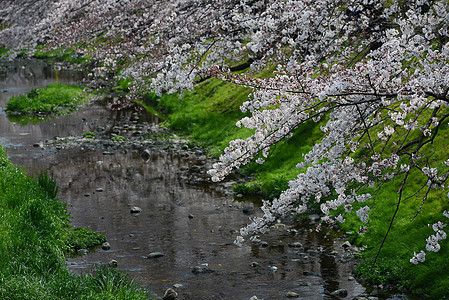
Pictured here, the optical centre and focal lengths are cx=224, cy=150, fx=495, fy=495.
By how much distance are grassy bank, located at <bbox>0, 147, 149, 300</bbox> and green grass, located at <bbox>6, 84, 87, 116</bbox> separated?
1793cm

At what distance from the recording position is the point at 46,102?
32.4 meters

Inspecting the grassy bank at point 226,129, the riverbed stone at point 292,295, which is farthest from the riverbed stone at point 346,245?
the grassy bank at point 226,129

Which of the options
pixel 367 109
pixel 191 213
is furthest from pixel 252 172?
pixel 367 109

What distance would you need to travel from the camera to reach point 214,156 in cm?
1955

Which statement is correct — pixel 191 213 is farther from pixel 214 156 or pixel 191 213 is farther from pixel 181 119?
pixel 181 119

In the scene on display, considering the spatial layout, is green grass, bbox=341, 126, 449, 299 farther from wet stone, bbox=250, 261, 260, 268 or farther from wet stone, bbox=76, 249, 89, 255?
wet stone, bbox=76, 249, 89, 255

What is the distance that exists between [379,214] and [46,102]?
86.1ft

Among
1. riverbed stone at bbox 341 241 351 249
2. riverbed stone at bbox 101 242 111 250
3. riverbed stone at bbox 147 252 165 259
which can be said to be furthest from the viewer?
riverbed stone at bbox 101 242 111 250

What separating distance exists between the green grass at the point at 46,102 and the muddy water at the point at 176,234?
9.74 m

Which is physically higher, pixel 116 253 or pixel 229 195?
pixel 229 195

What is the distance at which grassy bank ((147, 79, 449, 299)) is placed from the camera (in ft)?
29.9

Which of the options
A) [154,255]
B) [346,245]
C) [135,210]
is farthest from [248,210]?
[154,255]

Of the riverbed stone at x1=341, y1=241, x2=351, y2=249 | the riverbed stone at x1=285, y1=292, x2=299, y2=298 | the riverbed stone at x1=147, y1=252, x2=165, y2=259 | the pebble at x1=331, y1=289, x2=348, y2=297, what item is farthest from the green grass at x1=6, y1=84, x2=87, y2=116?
the pebble at x1=331, y1=289, x2=348, y2=297

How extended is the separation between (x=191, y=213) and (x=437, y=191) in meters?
6.44
